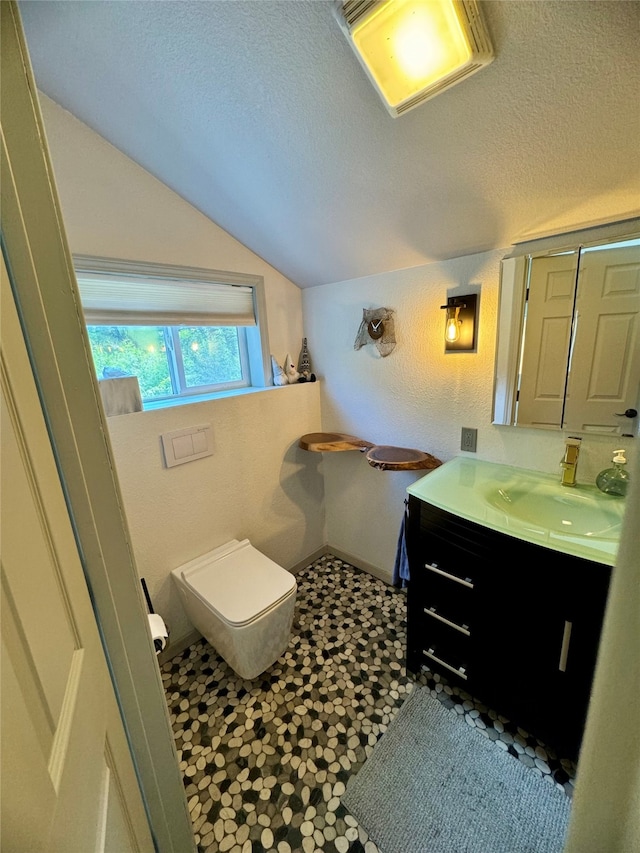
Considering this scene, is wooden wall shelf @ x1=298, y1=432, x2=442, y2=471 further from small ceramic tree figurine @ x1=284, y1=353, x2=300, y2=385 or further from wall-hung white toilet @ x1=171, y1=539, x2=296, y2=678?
wall-hung white toilet @ x1=171, y1=539, x2=296, y2=678

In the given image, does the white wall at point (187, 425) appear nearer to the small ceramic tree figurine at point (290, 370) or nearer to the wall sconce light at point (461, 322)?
the small ceramic tree figurine at point (290, 370)

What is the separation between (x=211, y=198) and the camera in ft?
4.90

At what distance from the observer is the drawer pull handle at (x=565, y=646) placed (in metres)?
1.02

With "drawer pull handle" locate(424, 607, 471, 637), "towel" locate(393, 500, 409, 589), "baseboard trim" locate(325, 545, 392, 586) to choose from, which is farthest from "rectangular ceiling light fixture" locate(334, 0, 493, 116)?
"baseboard trim" locate(325, 545, 392, 586)

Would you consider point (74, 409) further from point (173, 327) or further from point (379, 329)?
point (379, 329)

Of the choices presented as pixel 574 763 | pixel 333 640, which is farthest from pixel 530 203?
pixel 333 640

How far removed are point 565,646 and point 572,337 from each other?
1074 mm

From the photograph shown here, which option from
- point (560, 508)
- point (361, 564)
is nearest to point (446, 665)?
point (560, 508)

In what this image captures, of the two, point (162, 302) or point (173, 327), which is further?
point (173, 327)

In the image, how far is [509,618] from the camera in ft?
3.74

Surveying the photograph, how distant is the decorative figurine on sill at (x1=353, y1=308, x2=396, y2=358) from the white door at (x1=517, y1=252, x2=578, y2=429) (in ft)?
2.06

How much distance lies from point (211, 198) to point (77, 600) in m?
1.61

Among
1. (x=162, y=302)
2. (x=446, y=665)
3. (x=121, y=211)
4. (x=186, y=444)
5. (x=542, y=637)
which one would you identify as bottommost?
(x=446, y=665)

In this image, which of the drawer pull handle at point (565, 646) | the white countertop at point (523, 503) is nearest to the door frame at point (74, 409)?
the white countertop at point (523, 503)
